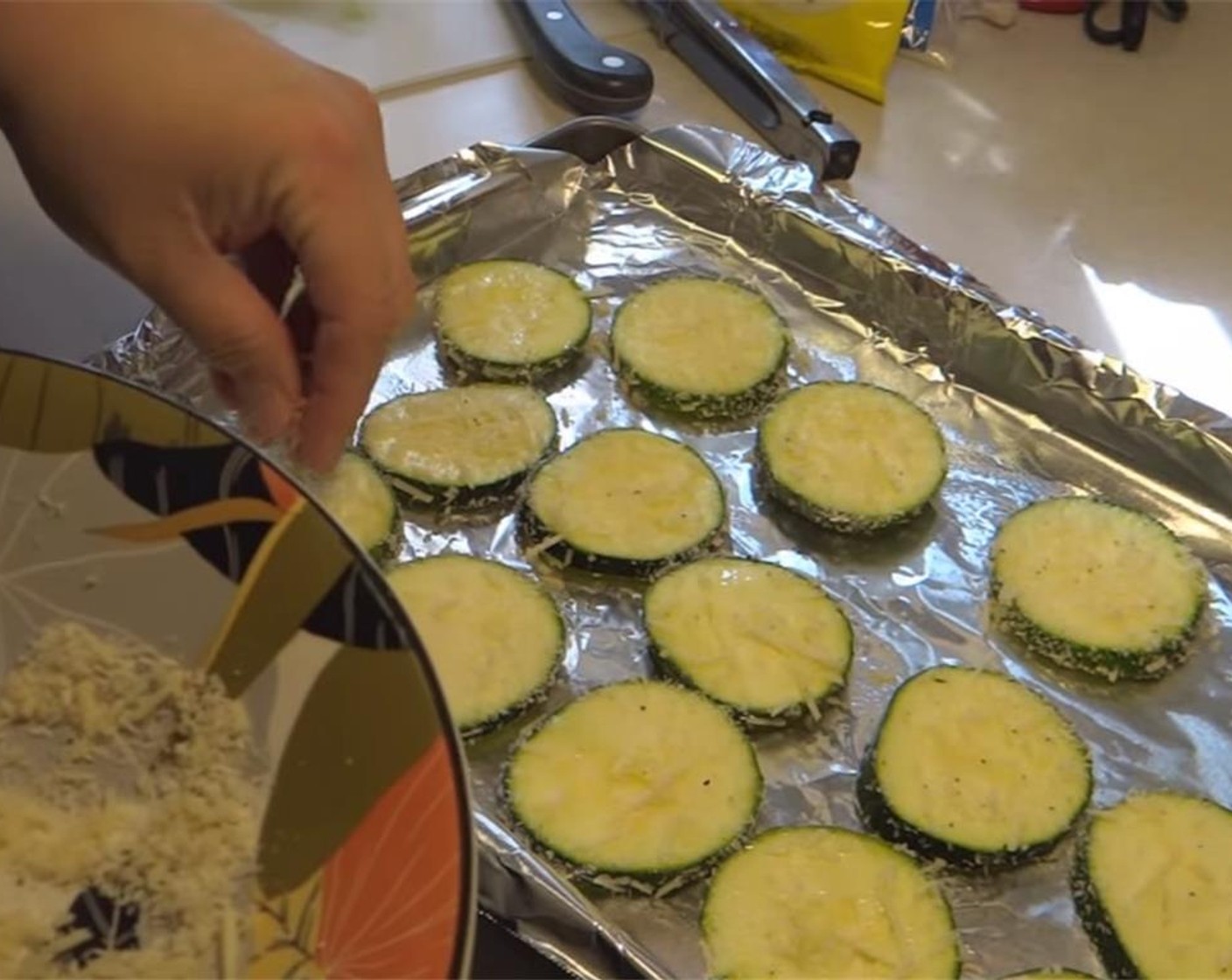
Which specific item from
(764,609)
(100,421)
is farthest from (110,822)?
(764,609)

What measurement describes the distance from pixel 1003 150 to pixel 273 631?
1.48 meters

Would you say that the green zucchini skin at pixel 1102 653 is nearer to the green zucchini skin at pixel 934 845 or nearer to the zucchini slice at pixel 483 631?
the green zucchini skin at pixel 934 845

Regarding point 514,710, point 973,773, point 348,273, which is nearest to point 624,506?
point 514,710

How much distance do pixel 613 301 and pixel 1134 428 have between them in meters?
0.64

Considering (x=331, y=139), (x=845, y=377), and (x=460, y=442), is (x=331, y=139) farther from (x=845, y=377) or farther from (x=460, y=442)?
(x=845, y=377)

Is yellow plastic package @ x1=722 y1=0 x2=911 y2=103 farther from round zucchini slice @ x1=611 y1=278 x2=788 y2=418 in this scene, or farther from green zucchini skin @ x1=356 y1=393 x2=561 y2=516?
green zucchini skin @ x1=356 y1=393 x2=561 y2=516

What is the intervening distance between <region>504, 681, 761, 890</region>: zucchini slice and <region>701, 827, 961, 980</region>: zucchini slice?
4 centimetres

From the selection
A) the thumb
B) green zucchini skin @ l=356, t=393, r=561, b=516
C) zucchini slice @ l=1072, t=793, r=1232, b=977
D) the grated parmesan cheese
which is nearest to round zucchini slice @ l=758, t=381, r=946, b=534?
green zucchini skin @ l=356, t=393, r=561, b=516

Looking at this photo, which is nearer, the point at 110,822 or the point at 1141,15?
the point at 110,822

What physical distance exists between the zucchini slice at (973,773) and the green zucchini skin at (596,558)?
269 mm

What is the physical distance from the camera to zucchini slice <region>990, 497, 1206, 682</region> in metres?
1.43

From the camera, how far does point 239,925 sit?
89 centimetres

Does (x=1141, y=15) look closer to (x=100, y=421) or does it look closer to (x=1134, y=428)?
(x=1134, y=428)

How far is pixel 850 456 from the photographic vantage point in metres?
1.59
